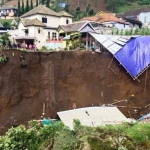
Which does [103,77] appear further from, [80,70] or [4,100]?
[4,100]

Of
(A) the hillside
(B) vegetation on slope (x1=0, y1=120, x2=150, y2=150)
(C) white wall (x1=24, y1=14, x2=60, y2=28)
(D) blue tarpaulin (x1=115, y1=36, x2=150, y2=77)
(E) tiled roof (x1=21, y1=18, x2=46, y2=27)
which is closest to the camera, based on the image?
(B) vegetation on slope (x1=0, y1=120, x2=150, y2=150)

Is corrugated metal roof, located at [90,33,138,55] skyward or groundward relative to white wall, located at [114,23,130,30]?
groundward

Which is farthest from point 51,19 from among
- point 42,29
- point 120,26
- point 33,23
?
point 120,26

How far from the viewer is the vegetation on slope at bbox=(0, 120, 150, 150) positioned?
9000 mm

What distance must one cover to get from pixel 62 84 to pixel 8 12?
45.5m

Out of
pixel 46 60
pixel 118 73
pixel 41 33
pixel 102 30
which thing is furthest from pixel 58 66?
pixel 41 33

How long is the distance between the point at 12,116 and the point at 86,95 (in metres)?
5.33

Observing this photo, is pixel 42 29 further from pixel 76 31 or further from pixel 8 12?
pixel 8 12

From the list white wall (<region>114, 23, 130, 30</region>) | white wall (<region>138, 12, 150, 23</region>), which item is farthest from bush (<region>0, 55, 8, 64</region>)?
white wall (<region>138, 12, 150, 23</region>)

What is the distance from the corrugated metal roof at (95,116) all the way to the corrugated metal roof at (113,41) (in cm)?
563

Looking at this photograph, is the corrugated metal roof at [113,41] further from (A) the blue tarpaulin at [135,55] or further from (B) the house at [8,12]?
(B) the house at [8,12]

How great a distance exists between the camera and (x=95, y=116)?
1606cm

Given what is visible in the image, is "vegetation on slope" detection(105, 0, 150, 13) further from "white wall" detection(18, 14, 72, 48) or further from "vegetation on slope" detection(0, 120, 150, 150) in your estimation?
"vegetation on slope" detection(0, 120, 150, 150)

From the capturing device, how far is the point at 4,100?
18.3 metres
